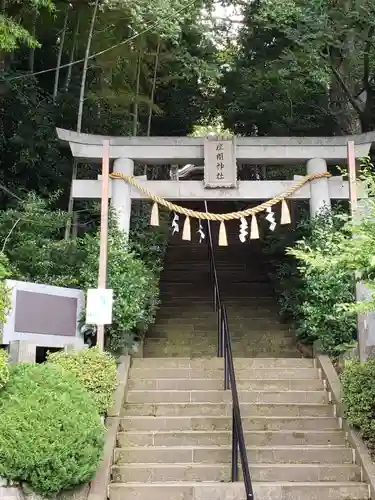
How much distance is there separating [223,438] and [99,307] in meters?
2.20

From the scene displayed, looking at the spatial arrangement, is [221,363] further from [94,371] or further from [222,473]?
[222,473]

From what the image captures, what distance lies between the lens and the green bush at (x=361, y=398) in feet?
19.9

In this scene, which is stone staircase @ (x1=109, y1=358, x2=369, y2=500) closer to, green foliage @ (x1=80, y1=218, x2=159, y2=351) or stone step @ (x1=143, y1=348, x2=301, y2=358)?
green foliage @ (x1=80, y1=218, x2=159, y2=351)

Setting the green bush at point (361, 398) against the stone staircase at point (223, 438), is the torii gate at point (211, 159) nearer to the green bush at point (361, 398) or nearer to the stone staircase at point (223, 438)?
the stone staircase at point (223, 438)

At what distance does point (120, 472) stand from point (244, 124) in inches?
534

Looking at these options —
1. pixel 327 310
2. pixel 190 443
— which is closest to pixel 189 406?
pixel 190 443

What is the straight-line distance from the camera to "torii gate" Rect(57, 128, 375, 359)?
9180 millimetres

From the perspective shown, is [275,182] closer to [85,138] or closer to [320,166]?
[320,166]

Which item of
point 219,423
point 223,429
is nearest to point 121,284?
point 219,423

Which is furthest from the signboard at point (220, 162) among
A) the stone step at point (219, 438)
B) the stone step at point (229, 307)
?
the stone step at point (219, 438)

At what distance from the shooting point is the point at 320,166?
9398 mm

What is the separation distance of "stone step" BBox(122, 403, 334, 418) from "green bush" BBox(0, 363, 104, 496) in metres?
1.68

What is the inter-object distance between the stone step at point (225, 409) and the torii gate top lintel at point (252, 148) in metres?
4.18

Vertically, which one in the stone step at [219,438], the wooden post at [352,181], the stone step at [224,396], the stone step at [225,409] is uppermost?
the wooden post at [352,181]
